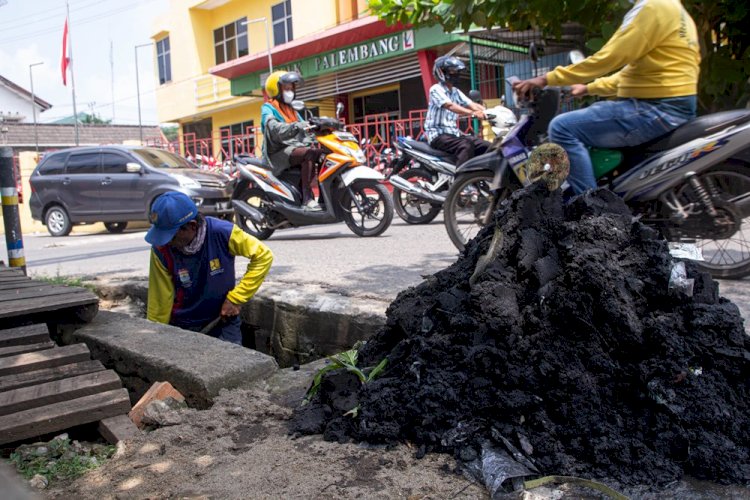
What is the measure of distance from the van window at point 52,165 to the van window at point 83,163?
0.84 feet

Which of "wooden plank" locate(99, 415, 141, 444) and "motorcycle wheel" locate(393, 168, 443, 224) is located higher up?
"motorcycle wheel" locate(393, 168, 443, 224)

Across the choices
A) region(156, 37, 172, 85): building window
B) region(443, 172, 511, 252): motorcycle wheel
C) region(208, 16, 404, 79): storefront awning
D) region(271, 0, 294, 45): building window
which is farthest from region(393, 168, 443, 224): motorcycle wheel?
region(156, 37, 172, 85): building window

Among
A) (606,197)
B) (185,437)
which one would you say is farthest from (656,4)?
(185,437)

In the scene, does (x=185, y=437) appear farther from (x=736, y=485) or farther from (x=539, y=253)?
(x=736, y=485)

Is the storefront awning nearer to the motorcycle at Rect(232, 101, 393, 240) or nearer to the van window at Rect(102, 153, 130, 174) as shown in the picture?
the van window at Rect(102, 153, 130, 174)

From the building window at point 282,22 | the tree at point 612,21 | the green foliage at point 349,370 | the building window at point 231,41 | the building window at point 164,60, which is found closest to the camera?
the green foliage at point 349,370

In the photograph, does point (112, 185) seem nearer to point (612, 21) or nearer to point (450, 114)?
point (450, 114)

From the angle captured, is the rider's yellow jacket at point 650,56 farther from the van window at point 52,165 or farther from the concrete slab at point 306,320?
the van window at point 52,165

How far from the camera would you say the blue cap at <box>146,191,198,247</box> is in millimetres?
3818

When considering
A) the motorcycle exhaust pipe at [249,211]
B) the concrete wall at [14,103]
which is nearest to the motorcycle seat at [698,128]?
the motorcycle exhaust pipe at [249,211]

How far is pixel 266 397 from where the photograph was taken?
2.63 metres

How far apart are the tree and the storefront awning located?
1035cm

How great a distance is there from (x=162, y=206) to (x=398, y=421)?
91.5 inches

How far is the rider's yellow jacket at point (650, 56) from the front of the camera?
379 centimetres
